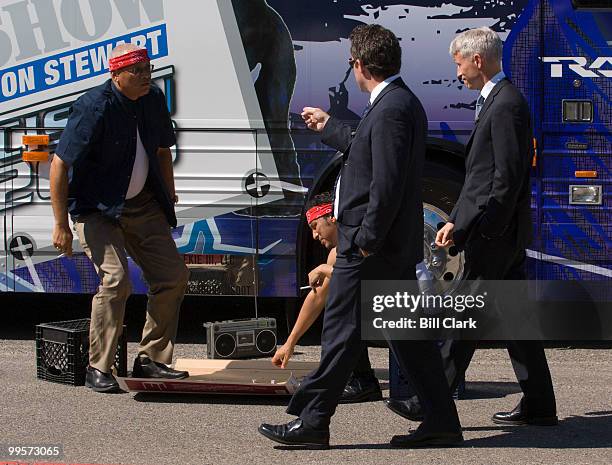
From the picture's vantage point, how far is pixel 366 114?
542 centimetres

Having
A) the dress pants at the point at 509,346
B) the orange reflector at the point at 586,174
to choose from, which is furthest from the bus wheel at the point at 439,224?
the dress pants at the point at 509,346

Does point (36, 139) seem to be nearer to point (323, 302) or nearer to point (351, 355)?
point (323, 302)

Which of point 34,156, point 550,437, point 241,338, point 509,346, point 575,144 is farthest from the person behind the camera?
point 34,156

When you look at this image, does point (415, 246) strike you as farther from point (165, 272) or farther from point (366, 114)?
point (165, 272)

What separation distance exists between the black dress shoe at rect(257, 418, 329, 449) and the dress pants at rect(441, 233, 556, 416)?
73 cm

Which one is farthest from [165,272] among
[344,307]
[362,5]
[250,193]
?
[362,5]

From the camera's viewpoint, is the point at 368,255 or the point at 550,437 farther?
the point at 550,437


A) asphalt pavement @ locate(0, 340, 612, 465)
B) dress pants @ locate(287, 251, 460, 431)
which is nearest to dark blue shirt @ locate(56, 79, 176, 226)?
asphalt pavement @ locate(0, 340, 612, 465)

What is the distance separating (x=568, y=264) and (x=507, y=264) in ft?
7.89

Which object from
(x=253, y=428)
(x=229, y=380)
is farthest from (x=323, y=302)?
(x=253, y=428)

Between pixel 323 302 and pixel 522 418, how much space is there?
1.21m

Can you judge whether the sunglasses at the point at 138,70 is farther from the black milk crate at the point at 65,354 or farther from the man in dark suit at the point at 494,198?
the man in dark suit at the point at 494,198

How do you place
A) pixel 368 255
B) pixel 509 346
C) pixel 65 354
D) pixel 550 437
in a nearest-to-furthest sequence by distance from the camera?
1. pixel 368 255
2. pixel 550 437
3. pixel 509 346
4. pixel 65 354

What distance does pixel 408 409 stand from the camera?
6.11 meters
